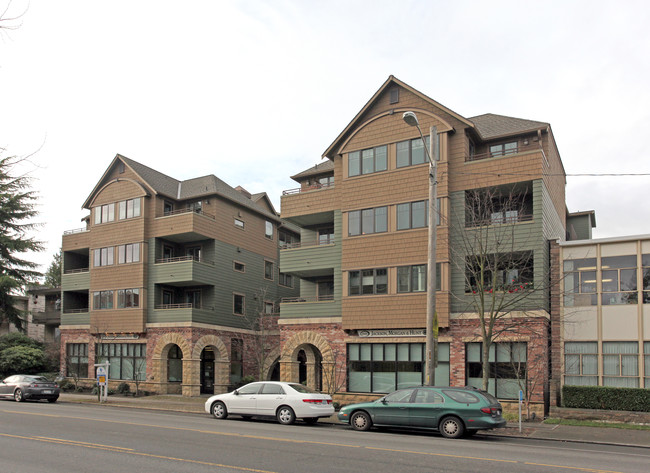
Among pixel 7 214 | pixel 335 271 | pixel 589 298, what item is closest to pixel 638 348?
pixel 589 298

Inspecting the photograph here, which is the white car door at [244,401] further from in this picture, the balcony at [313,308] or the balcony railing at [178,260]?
the balcony railing at [178,260]

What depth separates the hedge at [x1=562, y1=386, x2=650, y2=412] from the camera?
22688mm

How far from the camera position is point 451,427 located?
54.5 ft

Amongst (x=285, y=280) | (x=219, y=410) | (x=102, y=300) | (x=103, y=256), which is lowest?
(x=219, y=410)

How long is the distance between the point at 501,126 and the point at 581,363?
37.2 ft

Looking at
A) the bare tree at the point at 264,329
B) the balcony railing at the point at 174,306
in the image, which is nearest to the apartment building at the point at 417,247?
the bare tree at the point at 264,329

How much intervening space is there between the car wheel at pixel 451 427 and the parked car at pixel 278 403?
4447 mm

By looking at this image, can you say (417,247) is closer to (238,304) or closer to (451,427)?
(451,427)

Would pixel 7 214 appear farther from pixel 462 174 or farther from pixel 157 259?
pixel 462 174

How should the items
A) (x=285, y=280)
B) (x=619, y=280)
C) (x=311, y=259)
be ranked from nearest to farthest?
(x=619, y=280) < (x=311, y=259) < (x=285, y=280)

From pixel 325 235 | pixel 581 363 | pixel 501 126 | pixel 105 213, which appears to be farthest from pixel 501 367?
pixel 105 213

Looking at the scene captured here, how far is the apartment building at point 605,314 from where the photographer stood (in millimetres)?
24109

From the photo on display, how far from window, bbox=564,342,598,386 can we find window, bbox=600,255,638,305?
2.02 meters

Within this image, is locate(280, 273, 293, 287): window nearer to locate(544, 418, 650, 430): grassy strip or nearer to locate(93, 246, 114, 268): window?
locate(93, 246, 114, 268): window
